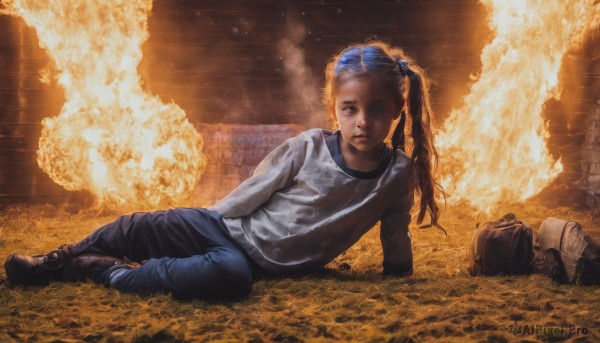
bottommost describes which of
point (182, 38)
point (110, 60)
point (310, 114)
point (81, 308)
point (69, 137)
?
point (81, 308)

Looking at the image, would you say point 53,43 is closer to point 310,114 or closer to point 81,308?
point 310,114

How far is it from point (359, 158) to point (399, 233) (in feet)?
1.69

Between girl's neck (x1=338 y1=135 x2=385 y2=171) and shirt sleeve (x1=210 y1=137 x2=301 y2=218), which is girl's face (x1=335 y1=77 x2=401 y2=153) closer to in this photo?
girl's neck (x1=338 y1=135 x2=385 y2=171)

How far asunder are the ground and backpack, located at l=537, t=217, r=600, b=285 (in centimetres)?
11

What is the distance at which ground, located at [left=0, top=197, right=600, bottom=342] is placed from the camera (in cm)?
201

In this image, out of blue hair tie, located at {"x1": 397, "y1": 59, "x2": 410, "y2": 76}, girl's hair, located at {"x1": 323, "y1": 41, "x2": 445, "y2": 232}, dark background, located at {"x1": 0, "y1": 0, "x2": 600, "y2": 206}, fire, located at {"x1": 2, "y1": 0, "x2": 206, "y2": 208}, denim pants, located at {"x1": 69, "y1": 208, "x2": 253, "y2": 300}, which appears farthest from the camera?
dark background, located at {"x1": 0, "y1": 0, "x2": 600, "y2": 206}

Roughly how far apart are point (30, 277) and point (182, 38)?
4281 millimetres

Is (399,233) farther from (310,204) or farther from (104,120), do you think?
(104,120)

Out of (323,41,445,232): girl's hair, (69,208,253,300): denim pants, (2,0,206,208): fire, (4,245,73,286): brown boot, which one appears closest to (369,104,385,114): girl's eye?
(323,41,445,232): girl's hair

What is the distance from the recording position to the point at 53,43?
5855mm

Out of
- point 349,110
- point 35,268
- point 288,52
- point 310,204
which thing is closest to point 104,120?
point 288,52

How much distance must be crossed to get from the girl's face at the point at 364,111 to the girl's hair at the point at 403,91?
0.19 feet

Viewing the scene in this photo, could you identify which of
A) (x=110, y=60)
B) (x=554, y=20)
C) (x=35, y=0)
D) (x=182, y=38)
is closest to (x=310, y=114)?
(x=182, y=38)

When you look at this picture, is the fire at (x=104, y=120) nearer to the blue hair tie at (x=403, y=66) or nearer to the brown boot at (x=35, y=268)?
the brown boot at (x=35, y=268)
